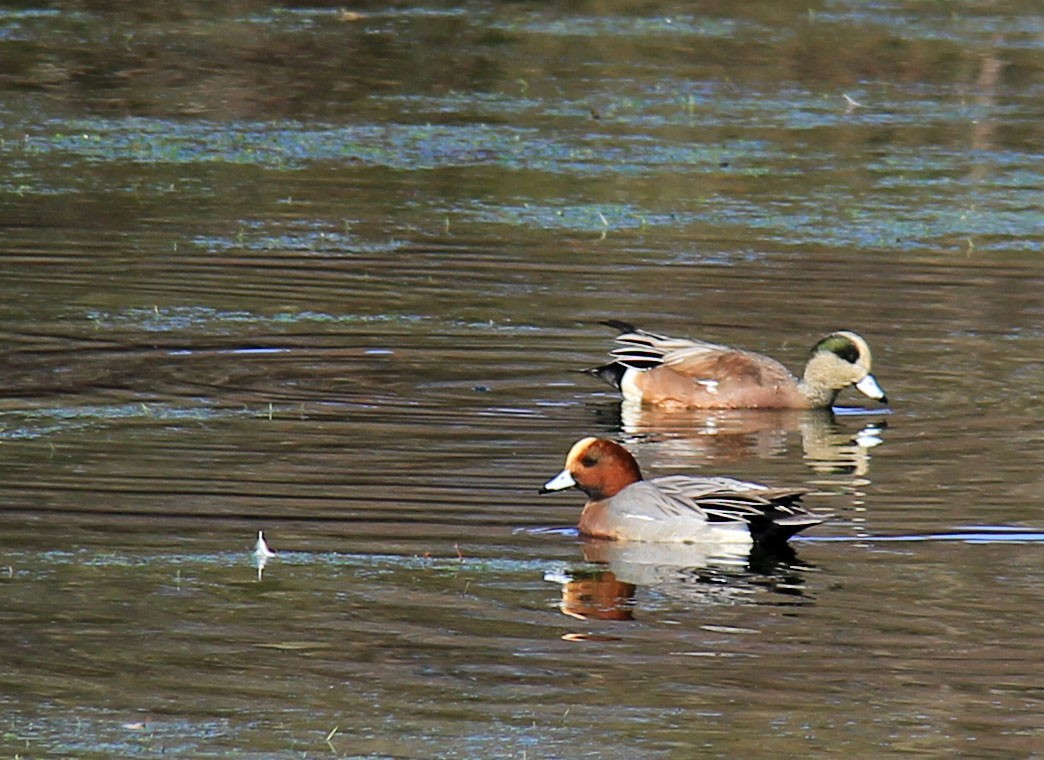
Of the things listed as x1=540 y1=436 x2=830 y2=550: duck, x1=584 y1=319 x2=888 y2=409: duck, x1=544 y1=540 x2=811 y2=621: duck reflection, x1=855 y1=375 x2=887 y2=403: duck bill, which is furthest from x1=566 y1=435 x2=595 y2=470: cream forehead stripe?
x1=855 y1=375 x2=887 y2=403: duck bill

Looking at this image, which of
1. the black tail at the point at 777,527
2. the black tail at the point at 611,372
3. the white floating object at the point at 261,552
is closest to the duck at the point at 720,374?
the black tail at the point at 611,372

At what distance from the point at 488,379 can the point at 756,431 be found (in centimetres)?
127

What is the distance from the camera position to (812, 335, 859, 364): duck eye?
11.3 meters

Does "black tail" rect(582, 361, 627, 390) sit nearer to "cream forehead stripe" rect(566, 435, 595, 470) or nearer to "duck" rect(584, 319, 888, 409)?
"duck" rect(584, 319, 888, 409)

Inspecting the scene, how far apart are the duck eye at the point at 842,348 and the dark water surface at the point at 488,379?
0.32 m

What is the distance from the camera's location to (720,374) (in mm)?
11477

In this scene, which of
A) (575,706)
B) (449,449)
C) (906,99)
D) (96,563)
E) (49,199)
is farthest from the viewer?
(906,99)

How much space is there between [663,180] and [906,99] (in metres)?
4.54

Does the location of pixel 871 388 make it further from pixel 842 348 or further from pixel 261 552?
pixel 261 552

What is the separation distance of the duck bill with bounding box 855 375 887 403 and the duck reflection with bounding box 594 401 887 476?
0.34ft

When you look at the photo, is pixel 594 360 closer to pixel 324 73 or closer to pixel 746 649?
pixel 746 649

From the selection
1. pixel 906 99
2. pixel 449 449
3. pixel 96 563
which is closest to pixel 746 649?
pixel 96 563

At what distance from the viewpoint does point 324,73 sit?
837 inches

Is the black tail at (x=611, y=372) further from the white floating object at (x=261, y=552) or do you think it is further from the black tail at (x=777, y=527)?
the white floating object at (x=261, y=552)
